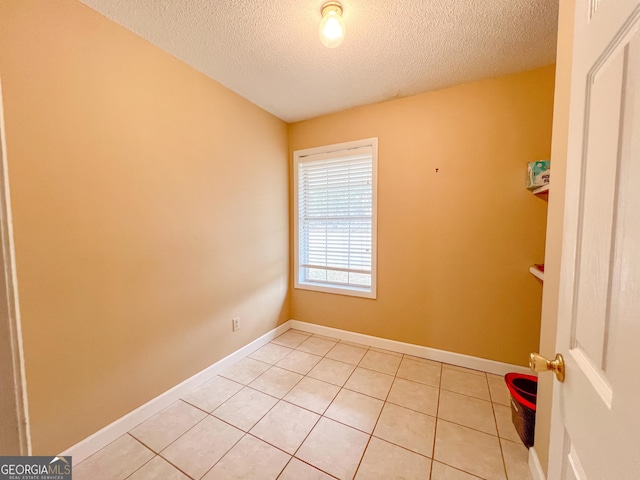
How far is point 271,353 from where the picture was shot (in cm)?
239

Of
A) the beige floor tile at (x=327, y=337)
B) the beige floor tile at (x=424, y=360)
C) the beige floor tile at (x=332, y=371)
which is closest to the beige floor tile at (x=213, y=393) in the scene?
the beige floor tile at (x=332, y=371)

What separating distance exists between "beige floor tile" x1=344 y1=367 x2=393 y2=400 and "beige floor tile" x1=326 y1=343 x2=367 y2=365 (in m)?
0.18

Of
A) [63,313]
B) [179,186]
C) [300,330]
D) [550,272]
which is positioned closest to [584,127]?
[550,272]

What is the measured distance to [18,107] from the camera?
110cm

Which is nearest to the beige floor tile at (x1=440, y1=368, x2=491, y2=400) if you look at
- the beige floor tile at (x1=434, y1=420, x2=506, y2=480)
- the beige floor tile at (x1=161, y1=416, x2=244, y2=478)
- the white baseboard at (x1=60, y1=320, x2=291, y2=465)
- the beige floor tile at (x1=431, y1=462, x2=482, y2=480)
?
the beige floor tile at (x1=434, y1=420, x2=506, y2=480)

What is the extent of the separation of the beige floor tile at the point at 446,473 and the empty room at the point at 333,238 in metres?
0.01

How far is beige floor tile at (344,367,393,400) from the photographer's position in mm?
1820

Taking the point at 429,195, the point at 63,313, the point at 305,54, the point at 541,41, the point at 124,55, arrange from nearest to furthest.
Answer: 1. the point at 63,313
2. the point at 124,55
3. the point at 541,41
4. the point at 305,54
5. the point at 429,195

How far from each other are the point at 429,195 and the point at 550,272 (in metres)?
1.20

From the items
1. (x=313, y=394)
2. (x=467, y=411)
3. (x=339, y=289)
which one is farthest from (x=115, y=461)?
(x=467, y=411)

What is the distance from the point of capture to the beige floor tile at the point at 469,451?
1.24 metres

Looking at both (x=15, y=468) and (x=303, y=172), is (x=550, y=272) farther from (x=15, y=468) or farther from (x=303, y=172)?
(x=303, y=172)

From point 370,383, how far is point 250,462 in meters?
1.01

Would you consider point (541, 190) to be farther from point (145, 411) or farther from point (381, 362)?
point (145, 411)
